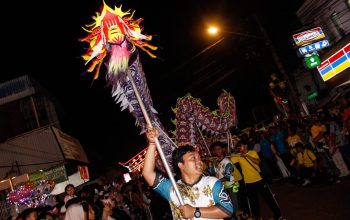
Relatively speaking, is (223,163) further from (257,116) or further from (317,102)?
(257,116)

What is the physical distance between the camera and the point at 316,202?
797 cm

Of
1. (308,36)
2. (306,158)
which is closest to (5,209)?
(306,158)

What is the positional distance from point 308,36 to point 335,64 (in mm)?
2595

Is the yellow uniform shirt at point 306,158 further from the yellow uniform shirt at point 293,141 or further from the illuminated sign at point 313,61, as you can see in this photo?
the illuminated sign at point 313,61

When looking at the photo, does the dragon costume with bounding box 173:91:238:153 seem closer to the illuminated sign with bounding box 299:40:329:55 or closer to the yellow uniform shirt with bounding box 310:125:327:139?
the yellow uniform shirt with bounding box 310:125:327:139

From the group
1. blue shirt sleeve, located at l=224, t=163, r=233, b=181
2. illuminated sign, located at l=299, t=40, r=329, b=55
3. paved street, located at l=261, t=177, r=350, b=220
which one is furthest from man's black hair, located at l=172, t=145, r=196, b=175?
illuminated sign, located at l=299, t=40, r=329, b=55

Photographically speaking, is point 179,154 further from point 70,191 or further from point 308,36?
point 308,36

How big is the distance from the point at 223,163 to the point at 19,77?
1594 centimetres

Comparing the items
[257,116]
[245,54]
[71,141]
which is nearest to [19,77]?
[71,141]

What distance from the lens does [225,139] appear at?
31.2 ft

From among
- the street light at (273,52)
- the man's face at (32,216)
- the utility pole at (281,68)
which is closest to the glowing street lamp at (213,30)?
the street light at (273,52)

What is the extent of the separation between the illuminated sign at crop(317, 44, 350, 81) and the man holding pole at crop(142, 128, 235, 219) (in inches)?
779

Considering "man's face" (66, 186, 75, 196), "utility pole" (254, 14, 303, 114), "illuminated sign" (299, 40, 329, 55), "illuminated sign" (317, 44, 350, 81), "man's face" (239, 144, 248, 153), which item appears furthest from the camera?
"illuminated sign" (299, 40, 329, 55)

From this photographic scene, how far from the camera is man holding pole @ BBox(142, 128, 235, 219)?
3.01 meters
